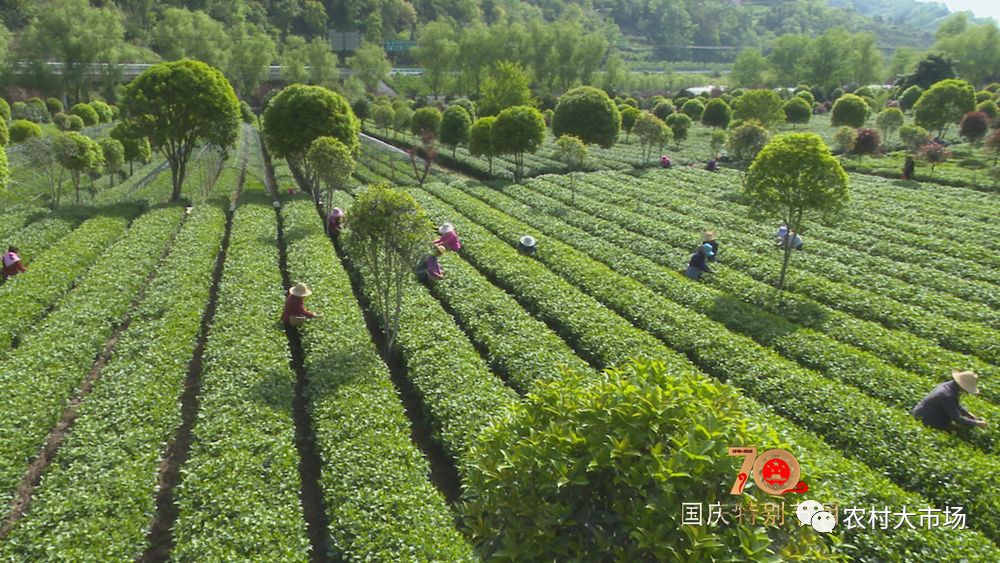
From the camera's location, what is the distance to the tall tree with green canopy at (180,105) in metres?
28.6

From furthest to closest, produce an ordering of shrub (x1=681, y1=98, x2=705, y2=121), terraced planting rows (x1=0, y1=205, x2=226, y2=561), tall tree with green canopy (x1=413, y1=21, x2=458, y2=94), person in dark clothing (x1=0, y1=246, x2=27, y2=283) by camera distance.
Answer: tall tree with green canopy (x1=413, y1=21, x2=458, y2=94)
shrub (x1=681, y1=98, x2=705, y2=121)
person in dark clothing (x1=0, y1=246, x2=27, y2=283)
terraced planting rows (x1=0, y1=205, x2=226, y2=561)

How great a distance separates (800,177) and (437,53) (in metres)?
90.7

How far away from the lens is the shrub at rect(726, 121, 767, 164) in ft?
127

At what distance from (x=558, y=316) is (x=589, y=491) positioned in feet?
36.2

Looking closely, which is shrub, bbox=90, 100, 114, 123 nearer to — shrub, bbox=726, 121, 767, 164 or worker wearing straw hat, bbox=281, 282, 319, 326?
worker wearing straw hat, bbox=281, 282, 319, 326

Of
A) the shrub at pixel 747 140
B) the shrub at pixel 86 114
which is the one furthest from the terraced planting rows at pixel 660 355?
the shrub at pixel 86 114

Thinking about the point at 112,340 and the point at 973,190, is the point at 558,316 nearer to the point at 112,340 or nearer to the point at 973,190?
the point at 112,340

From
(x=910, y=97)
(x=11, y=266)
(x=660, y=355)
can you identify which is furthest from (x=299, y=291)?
(x=910, y=97)

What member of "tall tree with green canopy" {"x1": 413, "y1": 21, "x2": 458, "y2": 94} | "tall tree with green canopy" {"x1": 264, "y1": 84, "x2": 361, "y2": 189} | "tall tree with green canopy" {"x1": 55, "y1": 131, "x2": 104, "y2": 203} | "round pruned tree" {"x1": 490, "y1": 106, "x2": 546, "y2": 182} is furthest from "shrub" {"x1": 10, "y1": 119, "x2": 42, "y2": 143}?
"tall tree with green canopy" {"x1": 413, "y1": 21, "x2": 458, "y2": 94}

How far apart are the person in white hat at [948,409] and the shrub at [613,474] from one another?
25.1ft

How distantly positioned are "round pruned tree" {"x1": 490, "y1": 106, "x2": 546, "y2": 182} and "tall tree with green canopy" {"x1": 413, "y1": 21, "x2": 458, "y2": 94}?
6630 cm

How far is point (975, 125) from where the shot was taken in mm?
44594

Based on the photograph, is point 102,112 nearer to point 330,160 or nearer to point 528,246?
point 330,160

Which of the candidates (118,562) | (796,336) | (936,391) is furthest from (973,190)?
(118,562)
